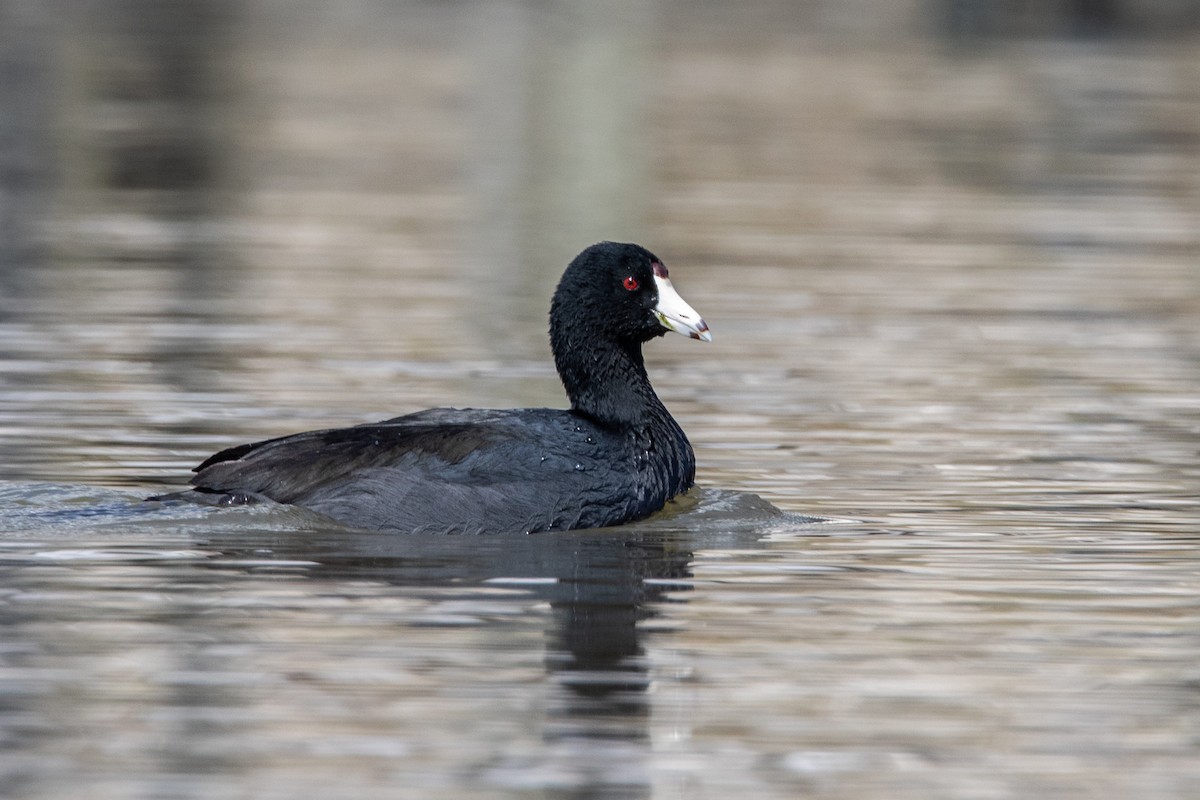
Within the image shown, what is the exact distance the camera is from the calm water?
310 inches

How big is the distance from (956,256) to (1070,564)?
12.8m

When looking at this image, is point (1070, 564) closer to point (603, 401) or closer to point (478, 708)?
point (603, 401)

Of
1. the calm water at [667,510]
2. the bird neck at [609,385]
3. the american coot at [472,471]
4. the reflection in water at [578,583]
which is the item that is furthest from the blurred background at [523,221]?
the reflection in water at [578,583]

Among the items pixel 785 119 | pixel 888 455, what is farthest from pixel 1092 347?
pixel 785 119

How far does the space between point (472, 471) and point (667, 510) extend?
1268 mm

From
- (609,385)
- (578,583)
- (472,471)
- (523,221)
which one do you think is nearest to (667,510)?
(609,385)

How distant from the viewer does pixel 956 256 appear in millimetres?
23344

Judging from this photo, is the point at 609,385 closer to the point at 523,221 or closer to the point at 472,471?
the point at 472,471

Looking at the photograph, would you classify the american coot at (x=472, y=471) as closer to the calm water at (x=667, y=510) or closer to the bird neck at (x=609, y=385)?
the bird neck at (x=609, y=385)

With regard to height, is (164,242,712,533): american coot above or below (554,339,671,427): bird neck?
below

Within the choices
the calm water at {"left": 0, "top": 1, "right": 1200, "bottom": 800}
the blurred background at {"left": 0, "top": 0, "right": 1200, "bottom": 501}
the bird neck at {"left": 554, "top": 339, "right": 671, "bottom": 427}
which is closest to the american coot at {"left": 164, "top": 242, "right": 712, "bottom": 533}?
the bird neck at {"left": 554, "top": 339, "right": 671, "bottom": 427}

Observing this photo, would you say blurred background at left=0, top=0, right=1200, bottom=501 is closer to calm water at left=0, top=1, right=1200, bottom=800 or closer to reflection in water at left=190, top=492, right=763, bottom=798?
calm water at left=0, top=1, right=1200, bottom=800

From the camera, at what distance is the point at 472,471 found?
11328 millimetres

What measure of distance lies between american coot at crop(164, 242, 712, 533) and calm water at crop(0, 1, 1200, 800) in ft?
0.58
